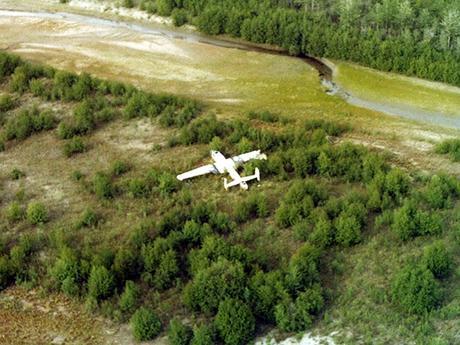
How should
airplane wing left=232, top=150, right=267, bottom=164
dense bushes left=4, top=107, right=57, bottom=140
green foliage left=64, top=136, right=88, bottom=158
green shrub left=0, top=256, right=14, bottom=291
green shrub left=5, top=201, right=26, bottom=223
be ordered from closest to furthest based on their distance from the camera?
green shrub left=0, top=256, right=14, bottom=291 < green shrub left=5, top=201, right=26, bottom=223 < airplane wing left=232, top=150, right=267, bottom=164 < green foliage left=64, top=136, right=88, bottom=158 < dense bushes left=4, top=107, right=57, bottom=140

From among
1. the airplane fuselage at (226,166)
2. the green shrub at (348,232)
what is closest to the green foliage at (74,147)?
the airplane fuselage at (226,166)

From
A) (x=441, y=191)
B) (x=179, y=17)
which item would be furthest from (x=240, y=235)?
(x=179, y=17)

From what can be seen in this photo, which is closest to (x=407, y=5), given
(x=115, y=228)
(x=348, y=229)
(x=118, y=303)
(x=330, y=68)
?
(x=330, y=68)

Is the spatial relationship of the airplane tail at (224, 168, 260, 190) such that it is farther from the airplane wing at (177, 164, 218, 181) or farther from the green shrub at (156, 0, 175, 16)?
the green shrub at (156, 0, 175, 16)

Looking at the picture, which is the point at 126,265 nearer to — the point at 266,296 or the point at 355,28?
the point at 266,296

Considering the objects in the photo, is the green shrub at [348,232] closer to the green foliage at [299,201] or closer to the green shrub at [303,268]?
the green shrub at [303,268]

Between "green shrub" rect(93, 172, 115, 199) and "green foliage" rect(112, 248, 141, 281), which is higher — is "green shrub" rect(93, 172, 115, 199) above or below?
above

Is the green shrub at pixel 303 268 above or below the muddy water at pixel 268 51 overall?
below

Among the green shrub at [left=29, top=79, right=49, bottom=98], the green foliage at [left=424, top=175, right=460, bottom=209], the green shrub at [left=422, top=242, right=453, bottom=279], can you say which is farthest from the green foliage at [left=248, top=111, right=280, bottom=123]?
the green shrub at [left=422, top=242, right=453, bottom=279]
